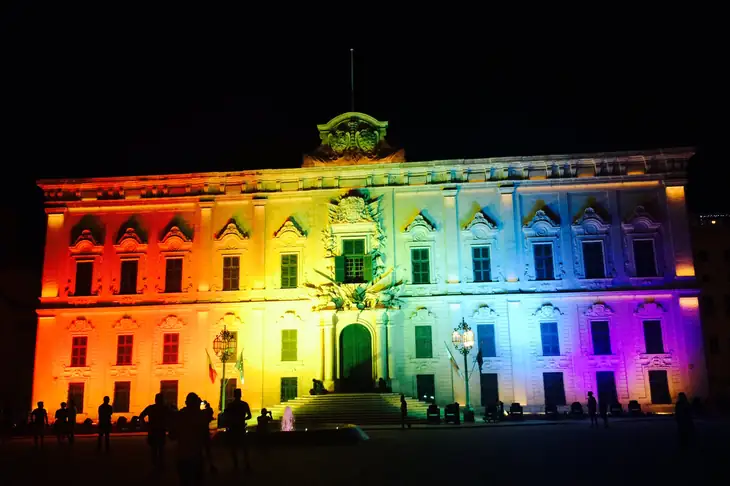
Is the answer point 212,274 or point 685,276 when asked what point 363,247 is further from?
point 685,276

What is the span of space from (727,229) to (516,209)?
27301 millimetres

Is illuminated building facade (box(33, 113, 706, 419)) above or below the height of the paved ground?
above

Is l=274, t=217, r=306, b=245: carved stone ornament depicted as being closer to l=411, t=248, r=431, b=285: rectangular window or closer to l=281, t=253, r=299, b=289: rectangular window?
l=281, t=253, r=299, b=289: rectangular window

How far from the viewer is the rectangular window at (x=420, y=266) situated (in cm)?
3800

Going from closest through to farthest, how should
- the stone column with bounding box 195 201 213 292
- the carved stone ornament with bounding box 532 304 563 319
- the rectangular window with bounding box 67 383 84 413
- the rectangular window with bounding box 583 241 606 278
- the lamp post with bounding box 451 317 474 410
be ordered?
the lamp post with bounding box 451 317 474 410 → the carved stone ornament with bounding box 532 304 563 319 → the rectangular window with bounding box 583 241 606 278 → the rectangular window with bounding box 67 383 84 413 → the stone column with bounding box 195 201 213 292

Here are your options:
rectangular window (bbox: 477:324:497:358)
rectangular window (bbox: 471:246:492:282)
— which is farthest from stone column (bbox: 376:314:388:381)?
rectangular window (bbox: 471:246:492:282)

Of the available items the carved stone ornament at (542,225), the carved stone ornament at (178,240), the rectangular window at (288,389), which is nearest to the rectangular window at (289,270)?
the rectangular window at (288,389)

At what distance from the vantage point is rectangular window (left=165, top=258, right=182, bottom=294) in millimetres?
39438

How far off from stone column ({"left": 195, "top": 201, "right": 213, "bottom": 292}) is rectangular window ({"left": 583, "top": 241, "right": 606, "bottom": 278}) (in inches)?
833

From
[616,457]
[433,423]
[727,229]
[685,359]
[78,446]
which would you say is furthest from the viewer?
[727,229]

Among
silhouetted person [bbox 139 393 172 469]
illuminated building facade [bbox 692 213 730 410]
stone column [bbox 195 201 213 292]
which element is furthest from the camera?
illuminated building facade [bbox 692 213 730 410]

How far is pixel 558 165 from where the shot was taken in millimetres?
38406

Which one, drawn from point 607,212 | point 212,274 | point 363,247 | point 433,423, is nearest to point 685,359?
point 607,212

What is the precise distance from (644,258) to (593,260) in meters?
2.74
